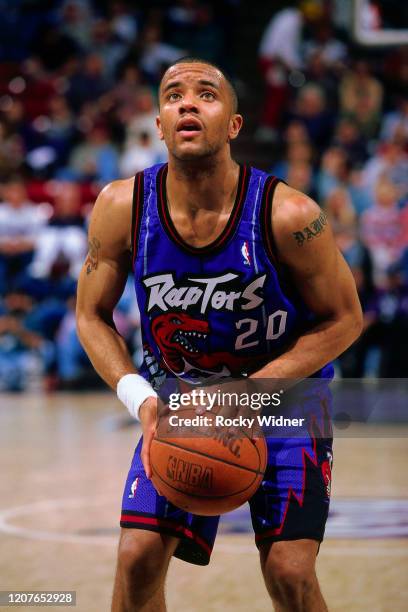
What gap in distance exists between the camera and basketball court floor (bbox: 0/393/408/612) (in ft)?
14.4

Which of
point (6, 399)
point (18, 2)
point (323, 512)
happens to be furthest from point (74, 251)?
point (323, 512)

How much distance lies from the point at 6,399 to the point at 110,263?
7.41 meters

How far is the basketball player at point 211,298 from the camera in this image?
3.15m

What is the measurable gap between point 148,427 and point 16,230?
8647 mm

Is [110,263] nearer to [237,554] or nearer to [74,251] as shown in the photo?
[237,554]

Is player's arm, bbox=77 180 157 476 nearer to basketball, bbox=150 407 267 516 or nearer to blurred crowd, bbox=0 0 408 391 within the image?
basketball, bbox=150 407 267 516

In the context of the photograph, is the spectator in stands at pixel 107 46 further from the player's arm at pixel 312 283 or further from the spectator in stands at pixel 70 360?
the player's arm at pixel 312 283

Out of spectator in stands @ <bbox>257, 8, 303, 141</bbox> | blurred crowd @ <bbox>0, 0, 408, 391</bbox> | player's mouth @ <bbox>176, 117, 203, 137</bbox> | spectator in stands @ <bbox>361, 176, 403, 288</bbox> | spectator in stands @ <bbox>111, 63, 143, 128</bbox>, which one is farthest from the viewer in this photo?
spectator in stands @ <bbox>111, 63, 143, 128</bbox>

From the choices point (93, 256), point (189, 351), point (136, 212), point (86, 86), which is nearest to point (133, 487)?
point (189, 351)

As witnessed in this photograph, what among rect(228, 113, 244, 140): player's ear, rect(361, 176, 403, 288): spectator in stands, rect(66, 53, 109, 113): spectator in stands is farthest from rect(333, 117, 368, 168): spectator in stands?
rect(228, 113, 244, 140): player's ear

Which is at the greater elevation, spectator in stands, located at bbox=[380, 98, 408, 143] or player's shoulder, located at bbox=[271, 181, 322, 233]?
player's shoulder, located at bbox=[271, 181, 322, 233]

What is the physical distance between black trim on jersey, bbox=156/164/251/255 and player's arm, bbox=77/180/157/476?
11 centimetres

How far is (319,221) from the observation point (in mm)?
3229

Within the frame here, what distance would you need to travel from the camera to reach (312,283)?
321cm
